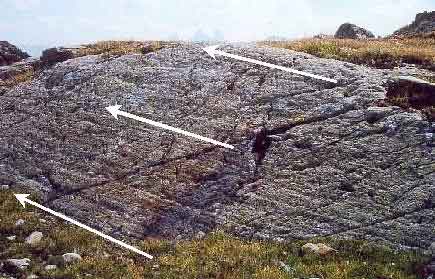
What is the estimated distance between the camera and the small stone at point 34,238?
17078 mm

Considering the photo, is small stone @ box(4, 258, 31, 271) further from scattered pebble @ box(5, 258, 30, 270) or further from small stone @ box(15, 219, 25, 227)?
small stone @ box(15, 219, 25, 227)

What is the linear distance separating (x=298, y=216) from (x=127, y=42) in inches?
631

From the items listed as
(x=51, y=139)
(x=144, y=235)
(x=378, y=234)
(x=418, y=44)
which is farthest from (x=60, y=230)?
(x=418, y=44)

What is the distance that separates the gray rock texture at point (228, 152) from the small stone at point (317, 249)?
2.37 feet

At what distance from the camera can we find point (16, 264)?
15828 mm

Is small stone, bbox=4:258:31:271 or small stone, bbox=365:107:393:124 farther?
small stone, bbox=365:107:393:124

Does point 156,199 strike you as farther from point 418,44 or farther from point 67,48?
point 418,44

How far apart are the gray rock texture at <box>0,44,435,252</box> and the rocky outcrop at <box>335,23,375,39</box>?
20.0 metres

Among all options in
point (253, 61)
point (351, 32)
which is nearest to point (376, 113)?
point (253, 61)

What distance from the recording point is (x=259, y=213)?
17.5 m

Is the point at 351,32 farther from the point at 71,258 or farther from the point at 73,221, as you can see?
the point at 71,258

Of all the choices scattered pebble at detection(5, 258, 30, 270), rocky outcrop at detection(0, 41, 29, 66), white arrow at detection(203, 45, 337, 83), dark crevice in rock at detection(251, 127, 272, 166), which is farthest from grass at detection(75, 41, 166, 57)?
scattered pebble at detection(5, 258, 30, 270)

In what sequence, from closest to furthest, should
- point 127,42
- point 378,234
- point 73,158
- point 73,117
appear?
point 378,234 → point 73,158 → point 73,117 → point 127,42

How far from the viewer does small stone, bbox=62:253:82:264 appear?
52.4 feet
